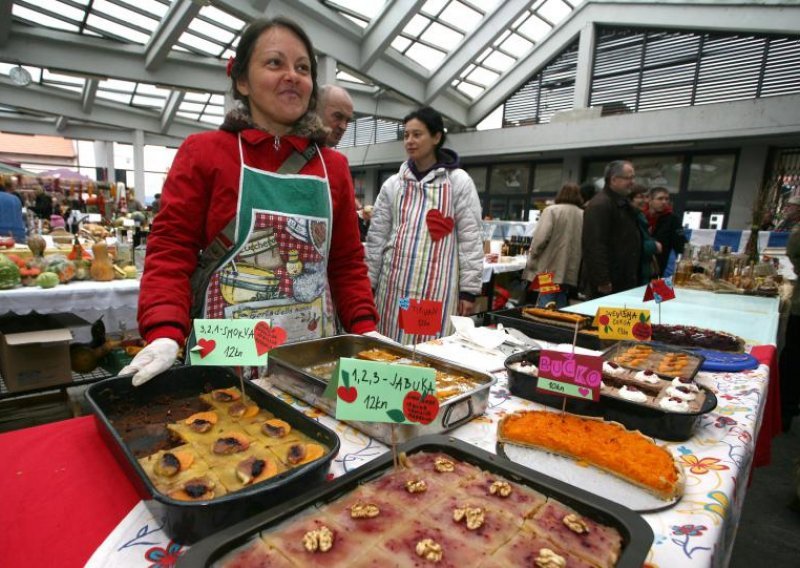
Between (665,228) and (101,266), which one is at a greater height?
(665,228)

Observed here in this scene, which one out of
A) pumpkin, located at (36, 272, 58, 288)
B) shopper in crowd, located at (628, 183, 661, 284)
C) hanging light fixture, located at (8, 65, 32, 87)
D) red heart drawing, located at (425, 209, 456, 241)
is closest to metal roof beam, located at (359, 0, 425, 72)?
shopper in crowd, located at (628, 183, 661, 284)

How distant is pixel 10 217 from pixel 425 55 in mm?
9591

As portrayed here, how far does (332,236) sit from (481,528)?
1.18 metres

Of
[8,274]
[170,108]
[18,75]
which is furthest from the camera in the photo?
[170,108]

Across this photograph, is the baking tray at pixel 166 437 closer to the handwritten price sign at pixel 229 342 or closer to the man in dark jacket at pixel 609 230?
the handwritten price sign at pixel 229 342

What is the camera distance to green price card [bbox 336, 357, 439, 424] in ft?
2.66

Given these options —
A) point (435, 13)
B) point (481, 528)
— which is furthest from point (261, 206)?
point (435, 13)

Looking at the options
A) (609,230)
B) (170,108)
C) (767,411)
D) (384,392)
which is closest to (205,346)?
(384,392)

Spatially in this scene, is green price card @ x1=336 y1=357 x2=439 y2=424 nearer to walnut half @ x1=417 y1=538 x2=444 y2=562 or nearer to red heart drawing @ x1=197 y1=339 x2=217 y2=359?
walnut half @ x1=417 y1=538 x2=444 y2=562

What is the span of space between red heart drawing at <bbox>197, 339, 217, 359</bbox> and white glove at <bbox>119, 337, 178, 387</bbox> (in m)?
0.18

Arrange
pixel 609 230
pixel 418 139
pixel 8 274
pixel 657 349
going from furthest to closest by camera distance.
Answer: pixel 609 230
pixel 8 274
pixel 418 139
pixel 657 349

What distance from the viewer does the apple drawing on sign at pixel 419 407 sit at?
2.74ft

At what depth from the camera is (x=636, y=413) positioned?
1123 mm

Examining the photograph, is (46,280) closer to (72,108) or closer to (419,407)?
(419,407)
